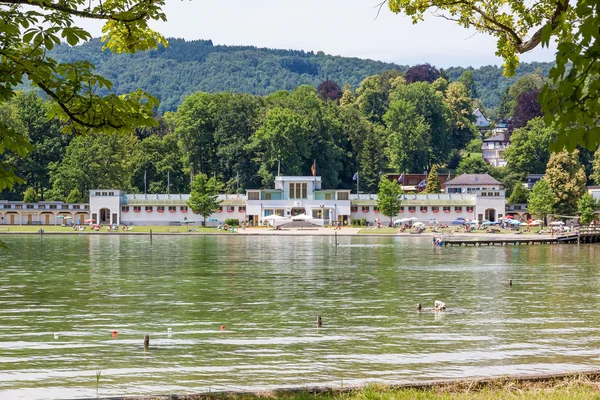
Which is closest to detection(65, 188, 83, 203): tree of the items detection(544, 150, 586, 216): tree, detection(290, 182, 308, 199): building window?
detection(290, 182, 308, 199): building window

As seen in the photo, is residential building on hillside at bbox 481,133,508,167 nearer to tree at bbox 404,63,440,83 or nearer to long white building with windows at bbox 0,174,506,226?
tree at bbox 404,63,440,83

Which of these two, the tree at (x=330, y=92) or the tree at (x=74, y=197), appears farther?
the tree at (x=330, y=92)

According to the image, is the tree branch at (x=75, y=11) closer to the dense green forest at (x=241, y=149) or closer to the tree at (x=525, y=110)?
the dense green forest at (x=241, y=149)

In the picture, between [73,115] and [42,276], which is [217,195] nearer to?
[42,276]

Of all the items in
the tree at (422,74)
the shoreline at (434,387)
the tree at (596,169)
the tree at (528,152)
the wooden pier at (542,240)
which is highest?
the tree at (422,74)

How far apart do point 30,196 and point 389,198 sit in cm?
4906

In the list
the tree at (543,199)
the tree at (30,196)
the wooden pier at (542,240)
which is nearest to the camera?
the wooden pier at (542,240)

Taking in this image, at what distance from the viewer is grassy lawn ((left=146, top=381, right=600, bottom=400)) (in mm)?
12867

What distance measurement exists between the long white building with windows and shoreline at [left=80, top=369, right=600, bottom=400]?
103293 millimetres

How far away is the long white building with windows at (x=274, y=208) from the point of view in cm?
11931

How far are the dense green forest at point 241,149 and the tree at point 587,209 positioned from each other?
16.1 m

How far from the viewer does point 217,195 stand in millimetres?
115250

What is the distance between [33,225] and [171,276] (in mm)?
76422

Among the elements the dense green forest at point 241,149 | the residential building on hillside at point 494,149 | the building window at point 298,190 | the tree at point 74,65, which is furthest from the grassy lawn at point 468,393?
the residential building on hillside at point 494,149
